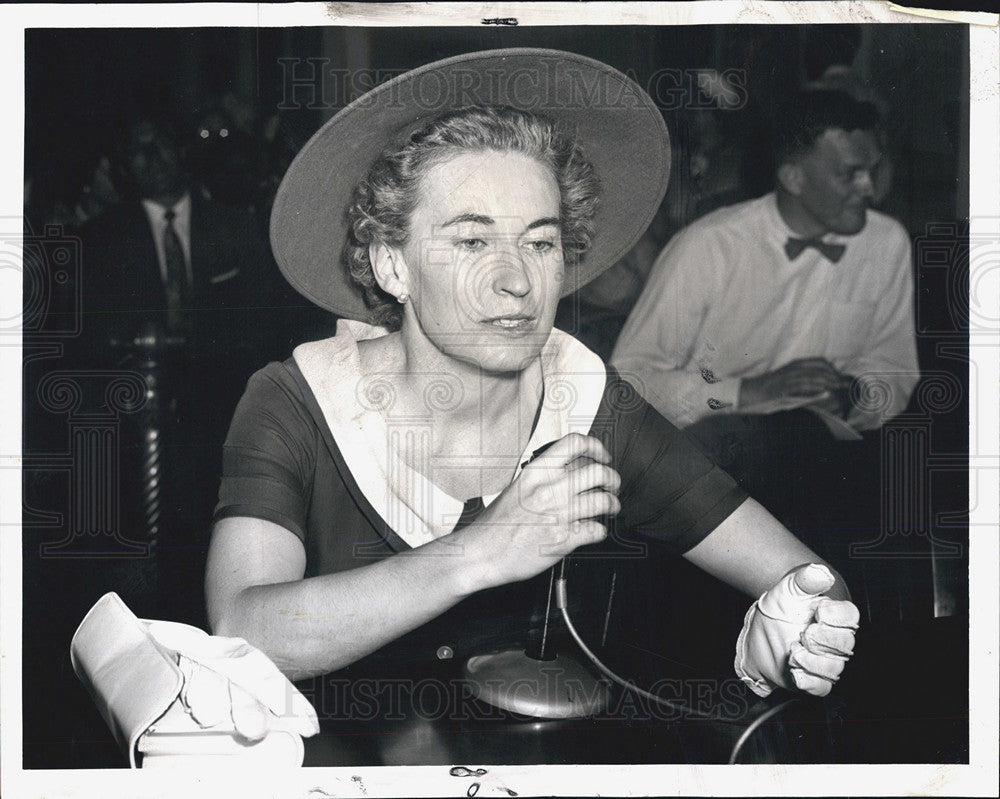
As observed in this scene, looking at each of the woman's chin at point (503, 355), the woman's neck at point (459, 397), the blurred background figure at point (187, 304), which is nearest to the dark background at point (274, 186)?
the blurred background figure at point (187, 304)

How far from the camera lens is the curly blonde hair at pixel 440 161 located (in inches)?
103

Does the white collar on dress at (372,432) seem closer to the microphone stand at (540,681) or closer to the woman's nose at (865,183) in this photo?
the microphone stand at (540,681)

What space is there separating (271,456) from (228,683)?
56 cm

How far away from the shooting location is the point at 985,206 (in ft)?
9.16

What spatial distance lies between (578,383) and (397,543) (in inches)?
23.4

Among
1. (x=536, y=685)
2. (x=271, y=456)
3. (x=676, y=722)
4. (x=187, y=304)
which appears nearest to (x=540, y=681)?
(x=536, y=685)

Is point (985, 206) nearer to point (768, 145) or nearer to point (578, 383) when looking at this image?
point (768, 145)

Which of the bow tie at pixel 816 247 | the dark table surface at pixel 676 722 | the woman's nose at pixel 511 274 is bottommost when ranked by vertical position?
the dark table surface at pixel 676 722

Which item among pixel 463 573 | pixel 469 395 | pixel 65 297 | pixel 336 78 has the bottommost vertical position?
pixel 463 573

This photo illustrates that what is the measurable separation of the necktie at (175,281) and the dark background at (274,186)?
169 millimetres

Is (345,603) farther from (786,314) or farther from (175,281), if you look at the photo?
(786,314)

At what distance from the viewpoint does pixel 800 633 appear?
105 inches

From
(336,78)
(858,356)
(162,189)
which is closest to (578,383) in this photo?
(858,356)

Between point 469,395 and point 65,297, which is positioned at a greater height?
point 65,297
